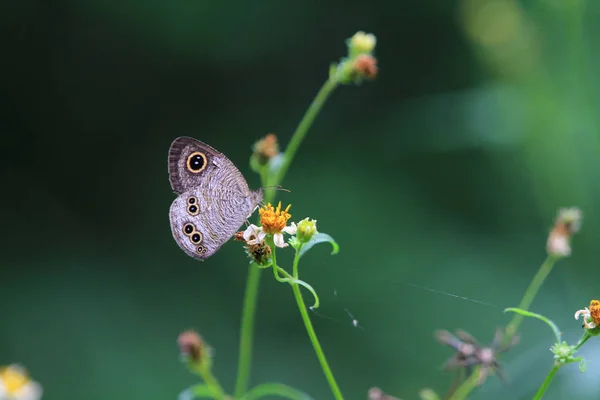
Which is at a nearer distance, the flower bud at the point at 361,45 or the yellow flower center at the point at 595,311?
the yellow flower center at the point at 595,311

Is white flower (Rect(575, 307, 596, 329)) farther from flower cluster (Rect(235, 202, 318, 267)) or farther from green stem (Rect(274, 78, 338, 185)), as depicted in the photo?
green stem (Rect(274, 78, 338, 185))

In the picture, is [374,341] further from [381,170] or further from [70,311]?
[70,311]

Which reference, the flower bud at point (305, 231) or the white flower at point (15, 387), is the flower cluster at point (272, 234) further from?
the white flower at point (15, 387)

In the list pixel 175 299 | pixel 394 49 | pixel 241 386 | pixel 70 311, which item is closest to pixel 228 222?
pixel 241 386

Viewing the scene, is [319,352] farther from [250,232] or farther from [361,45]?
[361,45]

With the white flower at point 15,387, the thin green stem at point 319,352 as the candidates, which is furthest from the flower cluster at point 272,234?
the white flower at point 15,387

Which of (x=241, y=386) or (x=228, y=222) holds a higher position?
(x=228, y=222)

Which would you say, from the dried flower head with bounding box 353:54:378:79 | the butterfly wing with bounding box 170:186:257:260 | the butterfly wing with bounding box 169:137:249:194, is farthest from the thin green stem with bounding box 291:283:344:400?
the dried flower head with bounding box 353:54:378:79

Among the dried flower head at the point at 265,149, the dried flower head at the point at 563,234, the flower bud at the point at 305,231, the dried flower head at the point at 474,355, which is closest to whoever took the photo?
the dried flower head at the point at 474,355
